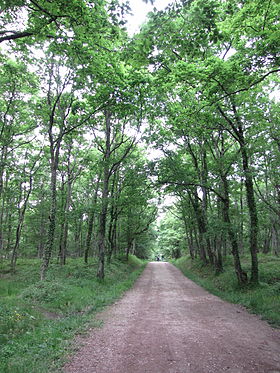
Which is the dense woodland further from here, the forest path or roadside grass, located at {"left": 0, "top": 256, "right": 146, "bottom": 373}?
the forest path

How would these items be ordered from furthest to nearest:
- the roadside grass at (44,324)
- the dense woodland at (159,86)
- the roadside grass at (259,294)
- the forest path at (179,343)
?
the roadside grass at (259,294)
the dense woodland at (159,86)
the roadside grass at (44,324)
the forest path at (179,343)

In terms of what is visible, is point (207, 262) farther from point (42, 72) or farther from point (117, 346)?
point (42, 72)

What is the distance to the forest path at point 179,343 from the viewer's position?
455cm

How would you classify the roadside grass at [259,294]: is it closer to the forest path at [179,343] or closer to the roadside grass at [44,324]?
the forest path at [179,343]

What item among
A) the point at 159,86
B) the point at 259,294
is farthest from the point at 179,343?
the point at 159,86

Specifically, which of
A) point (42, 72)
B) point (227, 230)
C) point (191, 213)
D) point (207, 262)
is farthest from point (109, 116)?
point (207, 262)

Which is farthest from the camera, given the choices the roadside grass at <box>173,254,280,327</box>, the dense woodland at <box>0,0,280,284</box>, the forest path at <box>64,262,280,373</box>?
the roadside grass at <box>173,254,280,327</box>

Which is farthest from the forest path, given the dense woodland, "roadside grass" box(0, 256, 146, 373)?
the dense woodland

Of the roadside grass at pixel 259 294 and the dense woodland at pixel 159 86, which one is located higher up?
the dense woodland at pixel 159 86

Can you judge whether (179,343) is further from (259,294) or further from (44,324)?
(259,294)

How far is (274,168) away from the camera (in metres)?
14.0

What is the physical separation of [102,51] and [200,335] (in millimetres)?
8718

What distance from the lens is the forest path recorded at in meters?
4.55

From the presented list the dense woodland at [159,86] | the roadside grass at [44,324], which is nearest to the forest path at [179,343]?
the roadside grass at [44,324]
